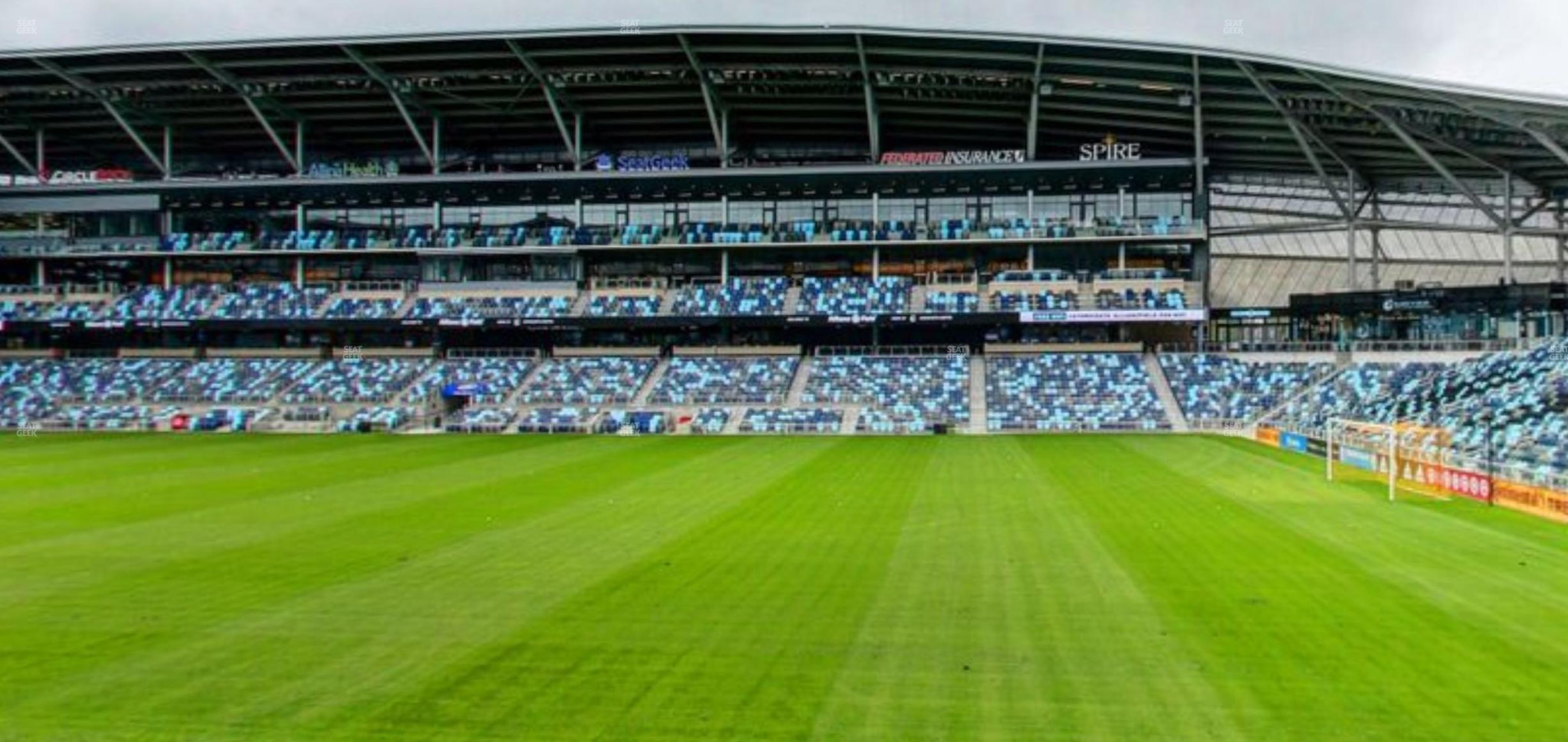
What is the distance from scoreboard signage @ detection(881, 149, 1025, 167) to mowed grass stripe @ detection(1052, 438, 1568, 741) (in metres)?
43.2

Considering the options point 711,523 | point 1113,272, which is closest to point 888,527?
point 711,523

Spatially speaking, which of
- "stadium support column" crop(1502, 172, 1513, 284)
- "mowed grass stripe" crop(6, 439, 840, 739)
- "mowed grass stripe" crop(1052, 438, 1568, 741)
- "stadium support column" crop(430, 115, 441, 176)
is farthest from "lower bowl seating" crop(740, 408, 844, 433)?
"stadium support column" crop(1502, 172, 1513, 284)

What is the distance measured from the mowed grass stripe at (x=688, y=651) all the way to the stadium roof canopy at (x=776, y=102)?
41306 mm

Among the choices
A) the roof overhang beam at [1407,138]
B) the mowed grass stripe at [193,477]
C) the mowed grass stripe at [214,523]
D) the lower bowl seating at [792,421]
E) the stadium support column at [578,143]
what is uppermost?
the stadium support column at [578,143]

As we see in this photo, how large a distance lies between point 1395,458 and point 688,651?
26191 mm

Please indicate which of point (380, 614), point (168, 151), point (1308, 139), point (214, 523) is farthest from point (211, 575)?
point (168, 151)

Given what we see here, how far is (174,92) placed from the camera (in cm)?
6631

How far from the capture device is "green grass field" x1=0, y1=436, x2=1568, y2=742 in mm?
11203

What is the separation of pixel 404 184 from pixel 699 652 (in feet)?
205

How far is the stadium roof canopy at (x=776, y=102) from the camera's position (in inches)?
2194

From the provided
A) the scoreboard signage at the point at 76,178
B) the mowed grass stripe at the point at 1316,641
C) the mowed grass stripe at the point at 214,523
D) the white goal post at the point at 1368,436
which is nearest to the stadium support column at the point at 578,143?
the scoreboard signage at the point at 76,178

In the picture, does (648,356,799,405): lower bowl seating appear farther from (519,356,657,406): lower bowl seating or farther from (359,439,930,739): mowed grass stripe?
(359,439,930,739): mowed grass stripe

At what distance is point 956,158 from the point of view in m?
65.9

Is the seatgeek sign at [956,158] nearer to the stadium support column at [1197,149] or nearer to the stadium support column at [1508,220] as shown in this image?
the stadium support column at [1197,149]
